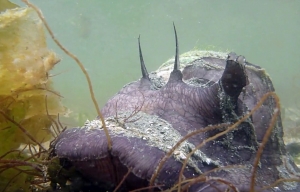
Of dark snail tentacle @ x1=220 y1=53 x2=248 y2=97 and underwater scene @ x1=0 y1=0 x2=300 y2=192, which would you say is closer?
underwater scene @ x1=0 y1=0 x2=300 y2=192

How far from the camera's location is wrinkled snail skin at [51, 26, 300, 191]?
168cm

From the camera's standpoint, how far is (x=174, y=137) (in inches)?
75.0

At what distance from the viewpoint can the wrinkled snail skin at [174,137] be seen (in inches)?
66.2

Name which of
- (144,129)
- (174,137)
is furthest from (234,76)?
(144,129)

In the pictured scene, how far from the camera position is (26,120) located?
2814 millimetres

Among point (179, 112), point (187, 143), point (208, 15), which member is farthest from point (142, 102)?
point (208, 15)

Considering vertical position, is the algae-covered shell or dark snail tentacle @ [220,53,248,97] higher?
dark snail tentacle @ [220,53,248,97]

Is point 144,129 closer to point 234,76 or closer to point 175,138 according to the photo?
point 175,138

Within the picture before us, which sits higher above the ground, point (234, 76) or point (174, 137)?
point (234, 76)

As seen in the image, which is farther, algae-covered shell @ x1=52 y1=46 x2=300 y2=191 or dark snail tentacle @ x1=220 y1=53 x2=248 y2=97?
dark snail tentacle @ x1=220 y1=53 x2=248 y2=97

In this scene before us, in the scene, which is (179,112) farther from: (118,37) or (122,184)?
(118,37)

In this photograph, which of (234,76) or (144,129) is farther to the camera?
(234,76)

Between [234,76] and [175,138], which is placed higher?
[234,76]

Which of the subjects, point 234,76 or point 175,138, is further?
point 234,76
